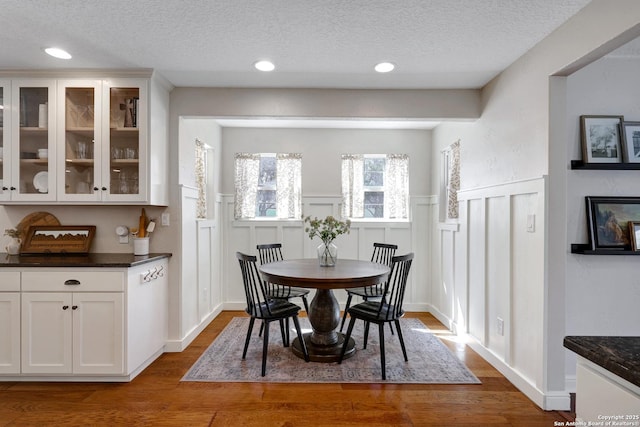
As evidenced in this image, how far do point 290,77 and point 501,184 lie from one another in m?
1.99

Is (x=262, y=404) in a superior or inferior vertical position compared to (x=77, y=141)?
inferior

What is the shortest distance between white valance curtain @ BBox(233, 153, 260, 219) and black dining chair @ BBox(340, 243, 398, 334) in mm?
1721

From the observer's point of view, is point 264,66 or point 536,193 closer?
point 536,193

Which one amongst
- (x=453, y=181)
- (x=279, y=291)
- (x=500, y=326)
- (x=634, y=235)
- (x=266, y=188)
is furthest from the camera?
(x=266, y=188)

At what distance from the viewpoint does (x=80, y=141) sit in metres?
2.87

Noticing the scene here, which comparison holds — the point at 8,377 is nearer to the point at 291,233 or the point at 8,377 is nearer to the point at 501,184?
the point at 291,233

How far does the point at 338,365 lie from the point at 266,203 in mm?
2411

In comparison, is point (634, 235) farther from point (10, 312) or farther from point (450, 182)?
point (10, 312)

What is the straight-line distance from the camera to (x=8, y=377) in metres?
2.55

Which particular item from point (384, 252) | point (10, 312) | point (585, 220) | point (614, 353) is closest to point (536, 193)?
point (585, 220)

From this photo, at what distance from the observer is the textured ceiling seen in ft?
6.33

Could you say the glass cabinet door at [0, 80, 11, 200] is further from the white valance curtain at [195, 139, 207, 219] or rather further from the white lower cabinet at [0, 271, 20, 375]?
the white valance curtain at [195, 139, 207, 219]

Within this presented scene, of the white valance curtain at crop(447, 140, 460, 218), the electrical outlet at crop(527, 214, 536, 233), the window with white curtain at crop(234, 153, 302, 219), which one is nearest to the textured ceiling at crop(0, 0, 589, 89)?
the white valance curtain at crop(447, 140, 460, 218)

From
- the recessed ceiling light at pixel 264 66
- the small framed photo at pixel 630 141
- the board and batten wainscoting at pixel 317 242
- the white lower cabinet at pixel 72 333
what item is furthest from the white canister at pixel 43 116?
the small framed photo at pixel 630 141
